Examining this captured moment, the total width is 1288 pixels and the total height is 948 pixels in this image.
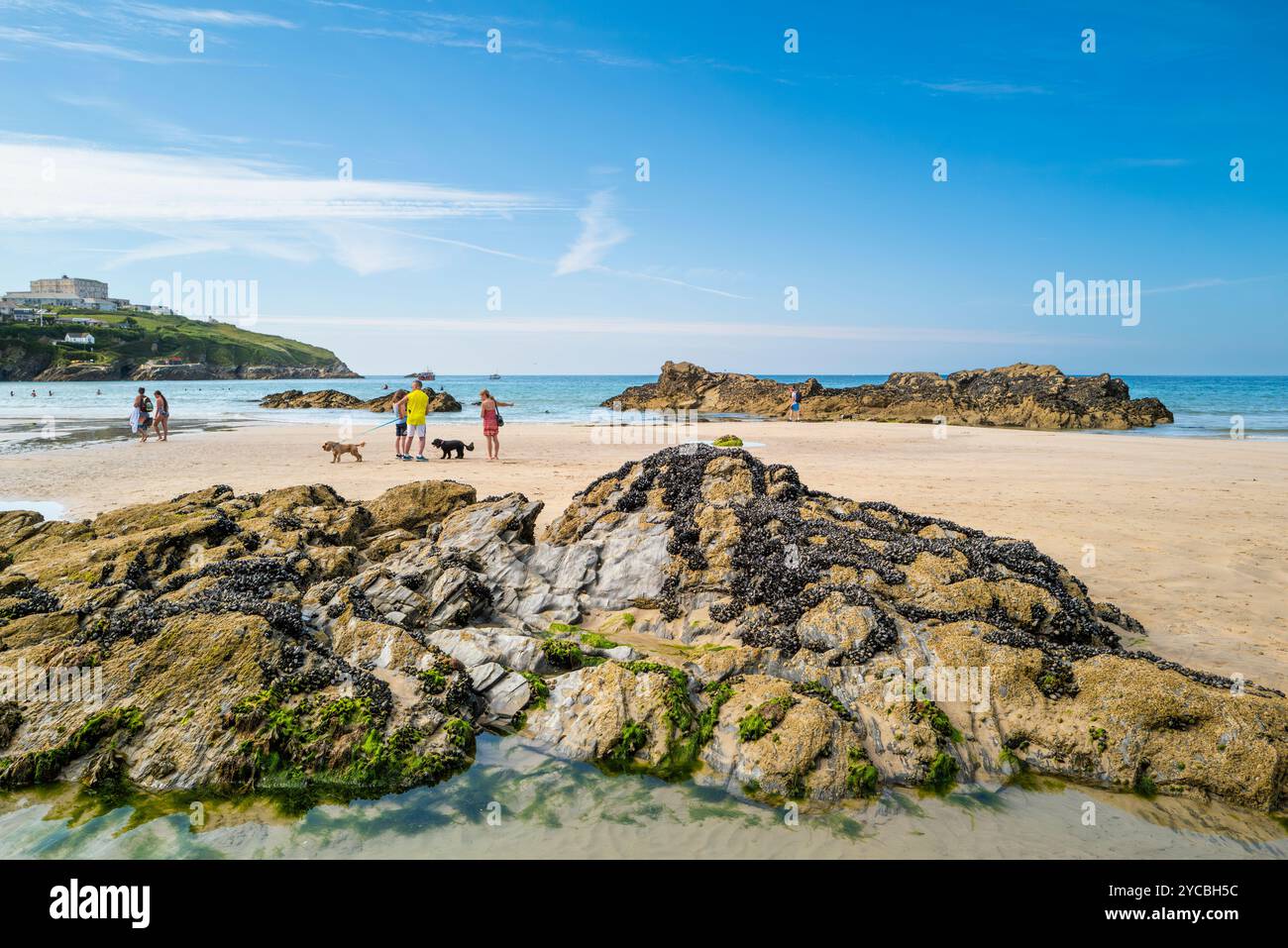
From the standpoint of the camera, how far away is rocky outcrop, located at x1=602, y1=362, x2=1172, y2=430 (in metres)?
42.8

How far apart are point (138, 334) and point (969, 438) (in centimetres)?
15556

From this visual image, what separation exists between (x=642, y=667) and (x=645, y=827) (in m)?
1.53

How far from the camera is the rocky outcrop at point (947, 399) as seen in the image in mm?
42812

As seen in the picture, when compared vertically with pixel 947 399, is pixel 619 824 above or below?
below

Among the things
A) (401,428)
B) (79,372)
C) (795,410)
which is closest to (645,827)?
(401,428)

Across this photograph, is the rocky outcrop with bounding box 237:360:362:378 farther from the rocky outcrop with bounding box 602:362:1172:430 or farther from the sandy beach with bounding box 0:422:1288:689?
the sandy beach with bounding box 0:422:1288:689

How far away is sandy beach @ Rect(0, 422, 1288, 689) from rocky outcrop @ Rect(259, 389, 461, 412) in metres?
25.9

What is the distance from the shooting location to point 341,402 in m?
64.9

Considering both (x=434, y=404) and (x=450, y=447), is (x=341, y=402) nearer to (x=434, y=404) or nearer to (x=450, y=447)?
(x=434, y=404)

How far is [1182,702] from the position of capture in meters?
5.46

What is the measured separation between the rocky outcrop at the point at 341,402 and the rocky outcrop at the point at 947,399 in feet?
56.9

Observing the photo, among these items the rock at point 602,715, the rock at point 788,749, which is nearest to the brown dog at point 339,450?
the rock at point 602,715

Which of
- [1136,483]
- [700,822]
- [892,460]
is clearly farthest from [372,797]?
[892,460]
